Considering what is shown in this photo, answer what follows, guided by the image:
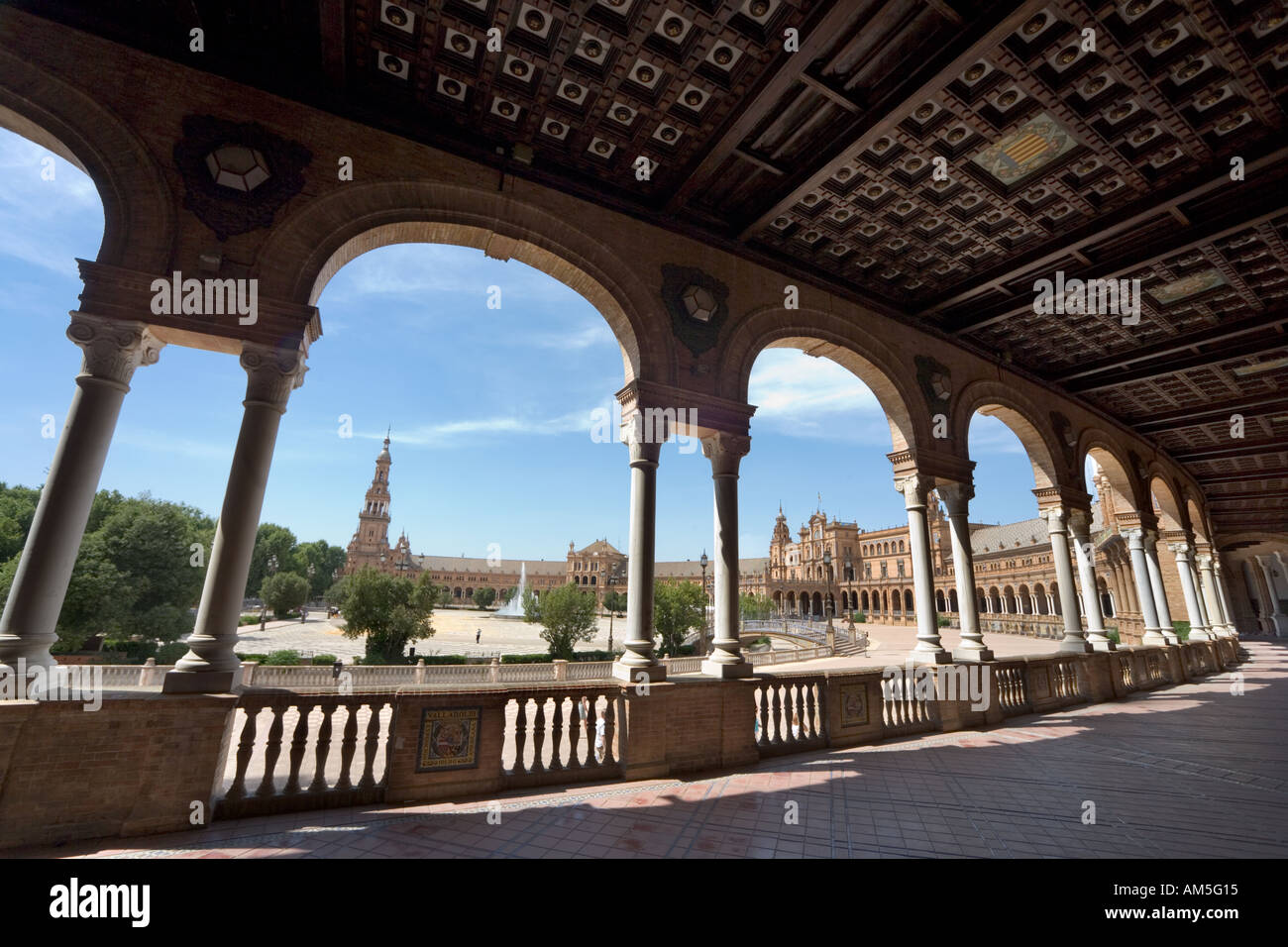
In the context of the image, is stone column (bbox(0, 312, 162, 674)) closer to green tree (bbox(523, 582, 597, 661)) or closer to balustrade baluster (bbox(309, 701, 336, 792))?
balustrade baluster (bbox(309, 701, 336, 792))

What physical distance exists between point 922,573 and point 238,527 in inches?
376

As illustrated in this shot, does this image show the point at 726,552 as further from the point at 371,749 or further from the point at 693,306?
the point at 371,749

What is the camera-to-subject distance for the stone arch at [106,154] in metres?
4.87

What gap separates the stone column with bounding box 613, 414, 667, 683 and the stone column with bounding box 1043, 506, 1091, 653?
9.67 m

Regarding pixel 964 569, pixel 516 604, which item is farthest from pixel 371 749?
pixel 516 604

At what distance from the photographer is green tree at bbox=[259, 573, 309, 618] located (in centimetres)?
4853

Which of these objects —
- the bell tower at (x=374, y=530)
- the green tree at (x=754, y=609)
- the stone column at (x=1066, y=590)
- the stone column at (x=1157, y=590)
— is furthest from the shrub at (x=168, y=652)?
the bell tower at (x=374, y=530)

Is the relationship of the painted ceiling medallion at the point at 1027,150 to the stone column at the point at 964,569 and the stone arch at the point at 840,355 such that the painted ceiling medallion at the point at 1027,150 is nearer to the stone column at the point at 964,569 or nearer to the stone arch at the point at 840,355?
the stone arch at the point at 840,355

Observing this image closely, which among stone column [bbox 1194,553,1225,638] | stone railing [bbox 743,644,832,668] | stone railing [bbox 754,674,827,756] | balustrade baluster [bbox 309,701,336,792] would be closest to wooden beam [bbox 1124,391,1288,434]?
stone column [bbox 1194,553,1225,638]

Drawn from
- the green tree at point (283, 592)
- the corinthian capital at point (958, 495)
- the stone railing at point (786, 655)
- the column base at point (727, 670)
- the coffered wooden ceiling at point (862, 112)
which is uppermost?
the coffered wooden ceiling at point (862, 112)

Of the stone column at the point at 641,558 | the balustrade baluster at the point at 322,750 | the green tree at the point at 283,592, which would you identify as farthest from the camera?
the green tree at the point at 283,592

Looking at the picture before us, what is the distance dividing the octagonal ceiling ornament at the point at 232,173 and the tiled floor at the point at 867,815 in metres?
5.39

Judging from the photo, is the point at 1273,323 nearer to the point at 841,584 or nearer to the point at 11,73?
the point at 11,73

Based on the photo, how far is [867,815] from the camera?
15.1ft
